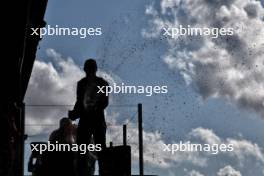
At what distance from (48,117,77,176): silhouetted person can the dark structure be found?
2.02 feet

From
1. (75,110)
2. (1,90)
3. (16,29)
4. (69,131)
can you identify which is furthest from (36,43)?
(75,110)

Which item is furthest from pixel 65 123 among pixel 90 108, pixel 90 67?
pixel 90 67

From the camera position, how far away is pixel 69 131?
1094cm

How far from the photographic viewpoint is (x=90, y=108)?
375 inches

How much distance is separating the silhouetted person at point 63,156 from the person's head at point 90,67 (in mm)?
1545

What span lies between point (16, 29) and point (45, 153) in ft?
7.55

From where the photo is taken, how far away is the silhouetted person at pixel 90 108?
9484 mm

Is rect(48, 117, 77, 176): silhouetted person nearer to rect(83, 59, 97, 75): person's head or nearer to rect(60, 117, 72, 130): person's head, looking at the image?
rect(60, 117, 72, 130): person's head

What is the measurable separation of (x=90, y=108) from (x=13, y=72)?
13.2 ft

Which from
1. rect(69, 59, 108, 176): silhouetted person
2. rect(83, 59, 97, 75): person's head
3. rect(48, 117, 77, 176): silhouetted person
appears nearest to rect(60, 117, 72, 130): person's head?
rect(48, 117, 77, 176): silhouetted person
